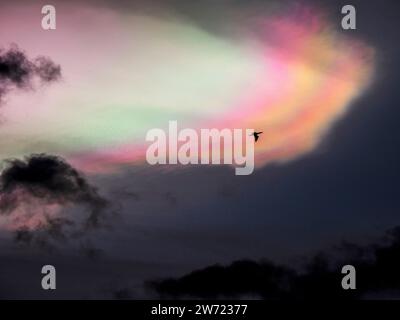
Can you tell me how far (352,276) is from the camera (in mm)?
43406

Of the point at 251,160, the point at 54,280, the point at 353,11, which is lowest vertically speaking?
the point at 54,280
